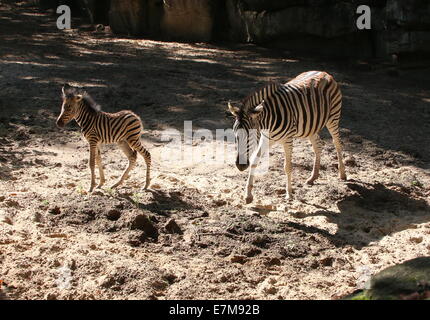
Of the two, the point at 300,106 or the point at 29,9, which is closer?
the point at 300,106

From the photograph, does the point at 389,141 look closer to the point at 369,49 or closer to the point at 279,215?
the point at 279,215

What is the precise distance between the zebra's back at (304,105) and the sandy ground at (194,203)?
2.94 feet

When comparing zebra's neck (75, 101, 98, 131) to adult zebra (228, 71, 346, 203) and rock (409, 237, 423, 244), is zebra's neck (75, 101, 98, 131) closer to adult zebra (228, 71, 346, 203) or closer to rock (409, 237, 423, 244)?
adult zebra (228, 71, 346, 203)

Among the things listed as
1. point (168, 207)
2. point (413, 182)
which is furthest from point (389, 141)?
point (168, 207)

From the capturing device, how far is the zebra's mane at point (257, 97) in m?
7.48

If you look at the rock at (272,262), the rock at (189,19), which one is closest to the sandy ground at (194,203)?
the rock at (272,262)

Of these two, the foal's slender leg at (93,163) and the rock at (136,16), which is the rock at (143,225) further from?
the rock at (136,16)

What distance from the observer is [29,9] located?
23719 millimetres

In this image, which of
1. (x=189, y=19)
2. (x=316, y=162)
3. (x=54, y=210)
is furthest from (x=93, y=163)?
(x=189, y=19)

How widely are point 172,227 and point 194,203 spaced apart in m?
0.95

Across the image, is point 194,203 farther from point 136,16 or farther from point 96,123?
point 136,16

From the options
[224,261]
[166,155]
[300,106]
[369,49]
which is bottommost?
[224,261]
